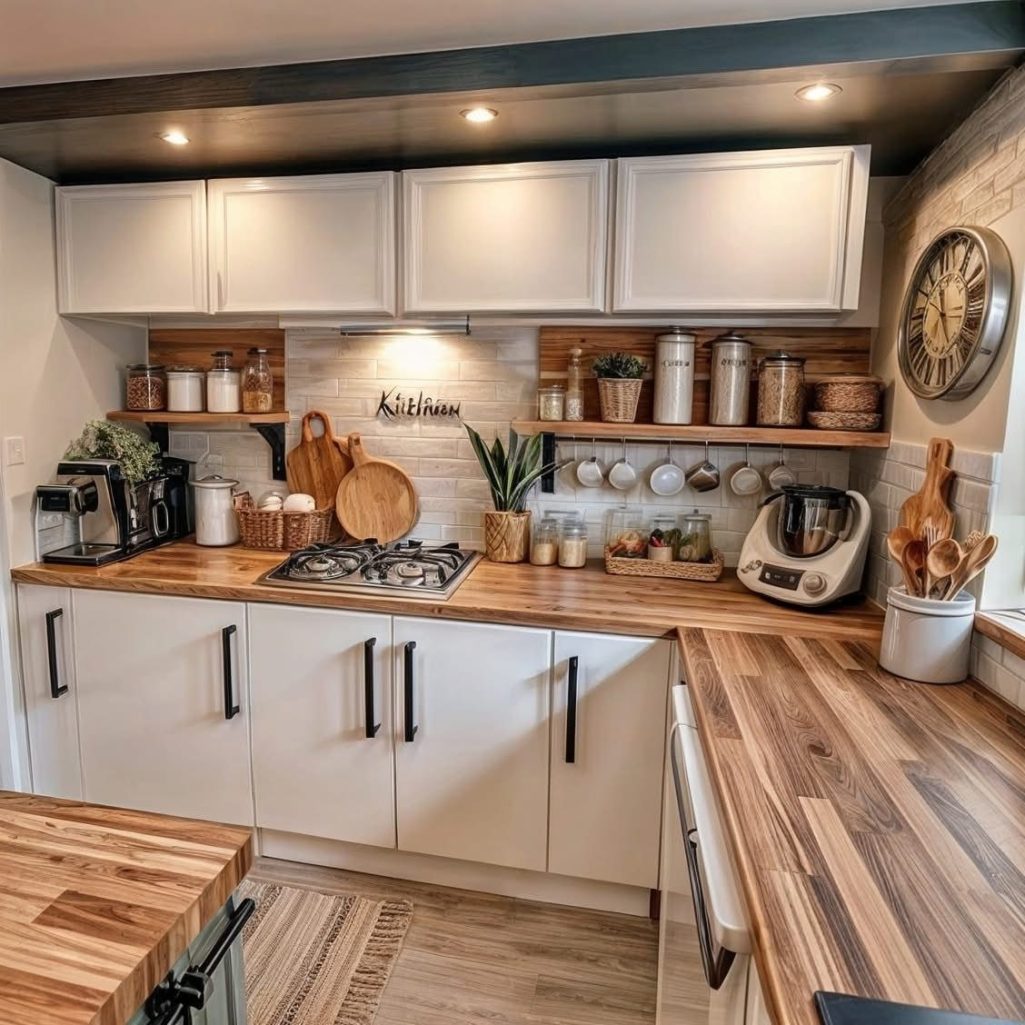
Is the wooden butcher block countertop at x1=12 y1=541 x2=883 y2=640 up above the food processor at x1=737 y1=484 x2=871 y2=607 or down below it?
below

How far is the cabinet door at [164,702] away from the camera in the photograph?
7.08ft

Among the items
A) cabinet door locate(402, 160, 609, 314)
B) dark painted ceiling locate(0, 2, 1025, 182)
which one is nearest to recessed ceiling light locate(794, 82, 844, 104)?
dark painted ceiling locate(0, 2, 1025, 182)

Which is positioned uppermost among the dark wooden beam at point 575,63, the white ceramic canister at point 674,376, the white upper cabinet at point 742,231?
the dark wooden beam at point 575,63

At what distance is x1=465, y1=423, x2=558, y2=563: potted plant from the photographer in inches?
95.0

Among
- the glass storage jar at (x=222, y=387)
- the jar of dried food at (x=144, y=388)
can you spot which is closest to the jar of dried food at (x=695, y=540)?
the glass storage jar at (x=222, y=387)

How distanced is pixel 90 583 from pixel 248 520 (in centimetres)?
51

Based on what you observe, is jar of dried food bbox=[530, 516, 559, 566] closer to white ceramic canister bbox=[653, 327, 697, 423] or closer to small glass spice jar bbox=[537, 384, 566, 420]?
small glass spice jar bbox=[537, 384, 566, 420]

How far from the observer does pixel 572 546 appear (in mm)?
2377

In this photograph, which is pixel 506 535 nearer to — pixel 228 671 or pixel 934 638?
pixel 228 671

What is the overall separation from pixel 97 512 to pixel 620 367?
1.79m

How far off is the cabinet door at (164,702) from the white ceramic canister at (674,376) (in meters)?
1.41

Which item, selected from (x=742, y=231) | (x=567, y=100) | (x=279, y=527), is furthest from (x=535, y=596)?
(x=567, y=100)

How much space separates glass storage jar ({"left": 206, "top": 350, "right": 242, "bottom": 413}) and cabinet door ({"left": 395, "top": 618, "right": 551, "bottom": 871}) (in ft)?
3.64

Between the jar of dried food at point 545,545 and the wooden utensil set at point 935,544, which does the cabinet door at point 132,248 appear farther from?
the wooden utensil set at point 935,544
